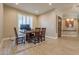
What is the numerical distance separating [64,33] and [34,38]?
5.94 meters

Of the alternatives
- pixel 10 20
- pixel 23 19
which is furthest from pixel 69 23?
pixel 23 19

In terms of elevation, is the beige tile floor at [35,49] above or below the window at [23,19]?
below

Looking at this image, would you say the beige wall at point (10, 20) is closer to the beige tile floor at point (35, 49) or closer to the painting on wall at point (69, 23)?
the beige tile floor at point (35, 49)

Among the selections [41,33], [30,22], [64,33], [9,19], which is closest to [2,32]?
[9,19]

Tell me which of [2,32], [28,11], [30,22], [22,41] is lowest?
[22,41]

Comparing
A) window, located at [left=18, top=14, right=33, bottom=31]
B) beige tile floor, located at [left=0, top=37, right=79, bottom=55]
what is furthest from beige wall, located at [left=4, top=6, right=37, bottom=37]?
beige tile floor, located at [left=0, top=37, right=79, bottom=55]

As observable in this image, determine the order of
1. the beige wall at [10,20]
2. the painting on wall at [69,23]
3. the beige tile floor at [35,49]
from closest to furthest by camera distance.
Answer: the beige tile floor at [35,49] < the beige wall at [10,20] < the painting on wall at [69,23]

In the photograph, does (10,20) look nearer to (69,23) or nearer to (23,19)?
(23,19)

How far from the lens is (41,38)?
27.8ft

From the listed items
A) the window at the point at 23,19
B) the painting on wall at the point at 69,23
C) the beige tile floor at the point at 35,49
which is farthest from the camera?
the painting on wall at the point at 69,23

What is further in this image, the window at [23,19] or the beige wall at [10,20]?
the beige wall at [10,20]

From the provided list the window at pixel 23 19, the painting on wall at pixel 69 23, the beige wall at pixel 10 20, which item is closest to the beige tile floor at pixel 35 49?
the beige wall at pixel 10 20

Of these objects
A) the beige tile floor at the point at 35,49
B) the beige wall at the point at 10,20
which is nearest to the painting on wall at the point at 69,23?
the beige tile floor at the point at 35,49
